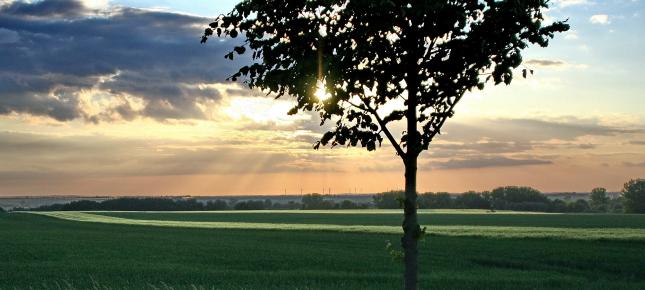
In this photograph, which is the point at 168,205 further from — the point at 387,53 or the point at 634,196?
the point at 387,53

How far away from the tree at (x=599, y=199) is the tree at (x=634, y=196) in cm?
1482

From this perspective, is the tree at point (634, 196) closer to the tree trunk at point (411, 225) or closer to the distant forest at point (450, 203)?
the distant forest at point (450, 203)

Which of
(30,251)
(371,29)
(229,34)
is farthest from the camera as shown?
(30,251)

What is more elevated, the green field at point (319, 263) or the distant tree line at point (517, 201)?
the distant tree line at point (517, 201)

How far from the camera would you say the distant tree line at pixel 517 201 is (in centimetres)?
17738

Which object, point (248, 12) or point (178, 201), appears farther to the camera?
point (178, 201)

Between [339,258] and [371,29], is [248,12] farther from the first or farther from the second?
[339,258]

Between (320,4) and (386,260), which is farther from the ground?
(320,4)

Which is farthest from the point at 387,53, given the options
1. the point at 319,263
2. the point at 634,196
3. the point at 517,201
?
the point at 517,201

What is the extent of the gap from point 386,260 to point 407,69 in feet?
92.7

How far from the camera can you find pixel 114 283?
93.6 feet

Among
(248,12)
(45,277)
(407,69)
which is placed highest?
(248,12)

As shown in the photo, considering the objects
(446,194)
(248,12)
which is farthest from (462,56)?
(446,194)

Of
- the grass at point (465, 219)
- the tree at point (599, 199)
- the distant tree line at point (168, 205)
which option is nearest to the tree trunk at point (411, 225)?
the grass at point (465, 219)
